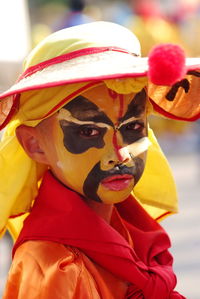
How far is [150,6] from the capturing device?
1538 centimetres

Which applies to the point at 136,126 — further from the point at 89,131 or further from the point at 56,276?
the point at 56,276

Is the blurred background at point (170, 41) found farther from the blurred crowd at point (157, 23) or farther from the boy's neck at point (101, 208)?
the boy's neck at point (101, 208)

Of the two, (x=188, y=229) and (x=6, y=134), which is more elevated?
(x=6, y=134)

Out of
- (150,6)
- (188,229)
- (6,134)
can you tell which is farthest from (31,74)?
(150,6)

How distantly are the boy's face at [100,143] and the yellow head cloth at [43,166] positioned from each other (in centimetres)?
7

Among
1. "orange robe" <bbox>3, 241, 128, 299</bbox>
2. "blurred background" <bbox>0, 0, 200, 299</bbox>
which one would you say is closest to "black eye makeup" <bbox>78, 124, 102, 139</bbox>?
"orange robe" <bbox>3, 241, 128, 299</bbox>

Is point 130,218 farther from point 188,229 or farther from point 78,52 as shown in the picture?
point 188,229

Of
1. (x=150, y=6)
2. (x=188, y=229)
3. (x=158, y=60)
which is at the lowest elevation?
(x=150, y=6)

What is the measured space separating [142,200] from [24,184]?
1.71 ft

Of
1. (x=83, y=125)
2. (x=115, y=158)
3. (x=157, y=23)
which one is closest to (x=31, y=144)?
(x=83, y=125)

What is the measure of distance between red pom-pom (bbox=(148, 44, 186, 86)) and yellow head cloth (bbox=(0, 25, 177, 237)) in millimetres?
276

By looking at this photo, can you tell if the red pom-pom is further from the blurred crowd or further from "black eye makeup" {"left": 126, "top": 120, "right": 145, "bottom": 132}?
the blurred crowd

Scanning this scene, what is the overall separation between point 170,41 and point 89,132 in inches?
386

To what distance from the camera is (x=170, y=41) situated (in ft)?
41.6
